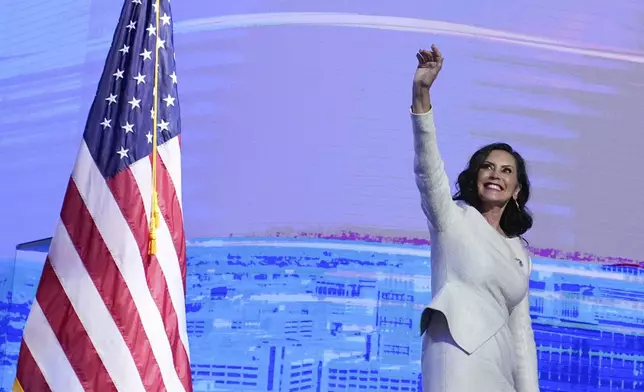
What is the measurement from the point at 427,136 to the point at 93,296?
1.07 meters

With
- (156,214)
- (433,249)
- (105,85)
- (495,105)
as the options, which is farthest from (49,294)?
(495,105)

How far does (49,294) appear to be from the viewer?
2.64 metres

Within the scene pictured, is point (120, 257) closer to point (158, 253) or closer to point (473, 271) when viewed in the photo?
point (158, 253)

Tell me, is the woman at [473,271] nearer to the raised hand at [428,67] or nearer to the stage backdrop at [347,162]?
the raised hand at [428,67]

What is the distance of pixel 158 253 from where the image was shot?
2.66 metres

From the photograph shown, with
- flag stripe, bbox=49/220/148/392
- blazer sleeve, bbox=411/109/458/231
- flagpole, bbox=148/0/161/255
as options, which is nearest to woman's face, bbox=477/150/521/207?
blazer sleeve, bbox=411/109/458/231

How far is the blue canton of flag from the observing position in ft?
8.87

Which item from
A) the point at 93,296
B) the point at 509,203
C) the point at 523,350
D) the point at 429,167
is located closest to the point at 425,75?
the point at 429,167

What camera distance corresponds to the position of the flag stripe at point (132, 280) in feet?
8.60

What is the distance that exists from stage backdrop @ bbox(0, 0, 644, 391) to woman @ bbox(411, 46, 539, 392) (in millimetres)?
856

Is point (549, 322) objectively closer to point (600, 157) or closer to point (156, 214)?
point (600, 157)

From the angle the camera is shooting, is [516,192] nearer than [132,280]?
Yes

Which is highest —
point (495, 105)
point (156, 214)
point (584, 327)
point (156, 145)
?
point (495, 105)

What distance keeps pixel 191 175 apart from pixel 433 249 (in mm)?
1198
